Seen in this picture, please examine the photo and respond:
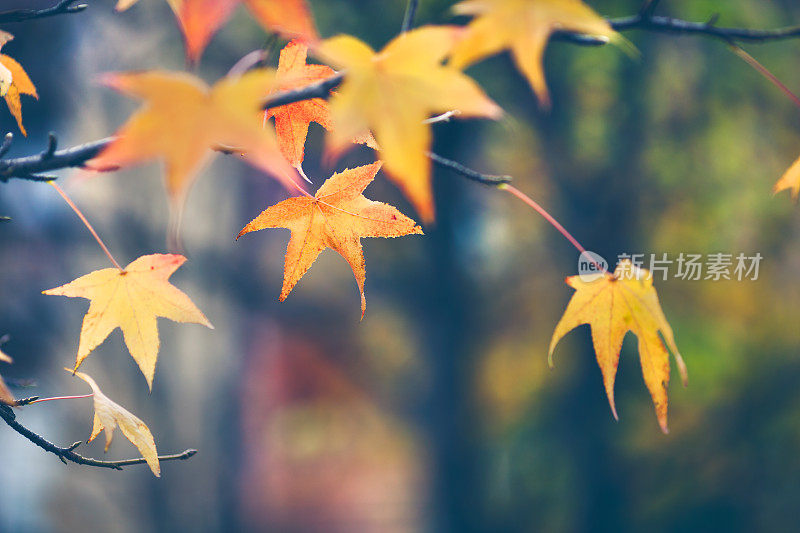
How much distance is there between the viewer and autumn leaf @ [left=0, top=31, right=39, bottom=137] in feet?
1.57

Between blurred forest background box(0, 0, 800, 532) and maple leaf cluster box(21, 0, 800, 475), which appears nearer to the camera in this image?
maple leaf cluster box(21, 0, 800, 475)

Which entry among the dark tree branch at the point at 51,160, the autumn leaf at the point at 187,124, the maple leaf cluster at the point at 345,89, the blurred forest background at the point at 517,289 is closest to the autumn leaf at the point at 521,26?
the maple leaf cluster at the point at 345,89

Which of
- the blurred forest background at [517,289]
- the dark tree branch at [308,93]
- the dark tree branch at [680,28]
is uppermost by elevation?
the dark tree branch at [680,28]

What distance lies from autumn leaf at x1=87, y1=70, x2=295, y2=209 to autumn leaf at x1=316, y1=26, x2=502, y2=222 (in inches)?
1.5

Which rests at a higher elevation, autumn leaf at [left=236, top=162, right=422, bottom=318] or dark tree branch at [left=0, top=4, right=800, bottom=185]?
dark tree branch at [left=0, top=4, right=800, bottom=185]

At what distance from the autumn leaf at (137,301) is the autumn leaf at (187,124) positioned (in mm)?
245

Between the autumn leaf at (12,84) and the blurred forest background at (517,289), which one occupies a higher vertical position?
the autumn leaf at (12,84)

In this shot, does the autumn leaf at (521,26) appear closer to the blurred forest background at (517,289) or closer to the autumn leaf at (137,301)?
the autumn leaf at (137,301)

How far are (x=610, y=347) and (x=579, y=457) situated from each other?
5.49 feet

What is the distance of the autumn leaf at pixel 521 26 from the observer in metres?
0.32

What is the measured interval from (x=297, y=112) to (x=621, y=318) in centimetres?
37

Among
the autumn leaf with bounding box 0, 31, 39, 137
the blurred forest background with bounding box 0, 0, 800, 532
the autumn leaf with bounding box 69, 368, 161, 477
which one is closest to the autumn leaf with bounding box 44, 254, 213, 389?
the autumn leaf with bounding box 69, 368, 161, 477

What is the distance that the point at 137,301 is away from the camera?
1.80 feet

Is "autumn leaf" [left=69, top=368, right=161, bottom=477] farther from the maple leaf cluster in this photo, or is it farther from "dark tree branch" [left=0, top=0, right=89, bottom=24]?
"dark tree branch" [left=0, top=0, right=89, bottom=24]
